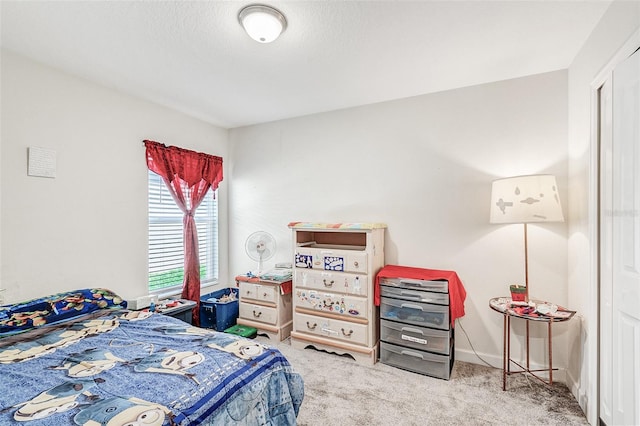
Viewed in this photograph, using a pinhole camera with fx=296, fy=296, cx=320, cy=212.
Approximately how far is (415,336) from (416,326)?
9 cm

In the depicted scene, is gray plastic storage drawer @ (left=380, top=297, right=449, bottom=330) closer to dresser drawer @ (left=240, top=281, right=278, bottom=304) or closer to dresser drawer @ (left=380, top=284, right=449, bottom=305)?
dresser drawer @ (left=380, top=284, right=449, bottom=305)

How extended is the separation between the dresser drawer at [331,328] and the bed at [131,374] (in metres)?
1.13

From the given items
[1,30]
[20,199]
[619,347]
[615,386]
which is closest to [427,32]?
[619,347]

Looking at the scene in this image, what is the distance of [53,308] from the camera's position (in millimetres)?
2168

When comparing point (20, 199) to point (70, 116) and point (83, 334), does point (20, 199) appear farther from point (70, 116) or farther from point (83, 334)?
point (83, 334)

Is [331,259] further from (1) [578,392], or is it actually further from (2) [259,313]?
(1) [578,392]

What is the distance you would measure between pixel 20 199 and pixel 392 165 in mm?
3144

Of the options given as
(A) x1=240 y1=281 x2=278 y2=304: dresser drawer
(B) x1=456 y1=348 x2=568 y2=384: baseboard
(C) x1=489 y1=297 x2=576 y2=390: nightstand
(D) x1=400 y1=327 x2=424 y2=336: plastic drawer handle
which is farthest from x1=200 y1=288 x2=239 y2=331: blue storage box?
(C) x1=489 y1=297 x2=576 y2=390: nightstand

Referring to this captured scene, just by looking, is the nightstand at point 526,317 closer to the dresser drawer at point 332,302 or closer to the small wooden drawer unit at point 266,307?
the dresser drawer at point 332,302

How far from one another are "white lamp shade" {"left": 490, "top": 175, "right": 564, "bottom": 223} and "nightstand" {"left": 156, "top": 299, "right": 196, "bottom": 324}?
2913 millimetres

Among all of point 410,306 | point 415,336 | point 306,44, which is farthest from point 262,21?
point 415,336

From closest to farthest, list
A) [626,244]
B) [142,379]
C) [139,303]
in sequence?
[142,379]
[626,244]
[139,303]

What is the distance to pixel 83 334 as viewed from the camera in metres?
1.94

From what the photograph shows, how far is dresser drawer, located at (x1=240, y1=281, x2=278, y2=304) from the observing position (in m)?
3.19
